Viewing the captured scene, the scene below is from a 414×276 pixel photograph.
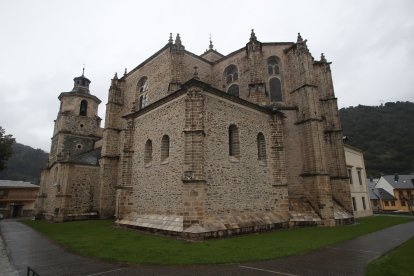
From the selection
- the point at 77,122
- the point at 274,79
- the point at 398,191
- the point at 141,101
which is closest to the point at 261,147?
the point at 274,79

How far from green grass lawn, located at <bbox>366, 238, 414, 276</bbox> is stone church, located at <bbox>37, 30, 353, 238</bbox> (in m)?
6.32

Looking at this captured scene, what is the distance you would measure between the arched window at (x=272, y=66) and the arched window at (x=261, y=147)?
7519 mm

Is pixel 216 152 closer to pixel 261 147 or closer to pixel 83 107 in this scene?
pixel 261 147

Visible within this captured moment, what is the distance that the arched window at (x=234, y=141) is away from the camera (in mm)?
A: 14938

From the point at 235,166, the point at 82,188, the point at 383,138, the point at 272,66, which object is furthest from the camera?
the point at 383,138

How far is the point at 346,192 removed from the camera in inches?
801

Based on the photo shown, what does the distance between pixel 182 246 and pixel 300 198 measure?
11108 millimetres

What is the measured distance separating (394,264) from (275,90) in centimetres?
1595

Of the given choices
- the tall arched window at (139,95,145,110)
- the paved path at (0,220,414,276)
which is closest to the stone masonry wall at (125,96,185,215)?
the paved path at (0,220,414,276)

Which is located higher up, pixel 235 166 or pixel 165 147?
pixel 165 147

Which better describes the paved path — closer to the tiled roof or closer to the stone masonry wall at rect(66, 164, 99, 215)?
the stone masonry wall at rect(66, 164, 99, 215)

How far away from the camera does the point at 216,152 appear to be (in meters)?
13.8

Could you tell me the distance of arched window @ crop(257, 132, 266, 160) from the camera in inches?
645

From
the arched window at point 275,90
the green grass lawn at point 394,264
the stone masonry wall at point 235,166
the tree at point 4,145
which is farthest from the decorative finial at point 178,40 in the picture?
the green grass lawn at point 394,264
